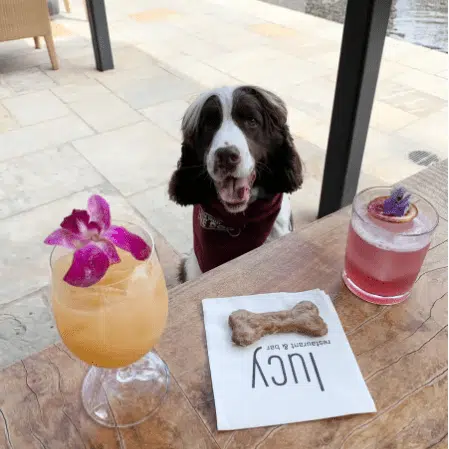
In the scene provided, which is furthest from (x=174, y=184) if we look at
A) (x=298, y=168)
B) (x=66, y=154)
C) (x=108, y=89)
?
(x=108, y=89)

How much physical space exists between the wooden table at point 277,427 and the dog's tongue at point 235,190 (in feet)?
1.69

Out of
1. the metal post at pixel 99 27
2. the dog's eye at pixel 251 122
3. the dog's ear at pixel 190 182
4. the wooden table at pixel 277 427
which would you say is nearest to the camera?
the wooden table at pixel 277 427

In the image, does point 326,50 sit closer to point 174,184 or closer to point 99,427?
point 174,184

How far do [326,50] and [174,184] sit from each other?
3.48 m

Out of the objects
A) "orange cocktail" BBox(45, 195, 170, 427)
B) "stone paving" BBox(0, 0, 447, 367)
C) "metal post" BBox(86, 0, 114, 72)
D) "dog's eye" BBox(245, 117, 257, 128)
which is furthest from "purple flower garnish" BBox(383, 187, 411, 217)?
"metal post" BBox(86, 0, 114, 72)

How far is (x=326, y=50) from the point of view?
4.62 m

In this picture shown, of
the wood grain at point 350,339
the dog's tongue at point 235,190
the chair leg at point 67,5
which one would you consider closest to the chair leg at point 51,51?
the chair leg at point 67,5

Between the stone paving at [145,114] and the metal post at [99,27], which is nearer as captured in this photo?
the stone paving at [145,114]

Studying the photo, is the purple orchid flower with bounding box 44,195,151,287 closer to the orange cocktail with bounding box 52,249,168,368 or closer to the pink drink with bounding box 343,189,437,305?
the orange cocktail with bounding box 52,249,168,368

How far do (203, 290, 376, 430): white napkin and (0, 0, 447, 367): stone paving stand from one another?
1.18m

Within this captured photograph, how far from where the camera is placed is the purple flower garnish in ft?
2.79

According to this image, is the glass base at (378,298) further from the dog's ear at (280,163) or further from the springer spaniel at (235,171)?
the dog's ear at (280,163)

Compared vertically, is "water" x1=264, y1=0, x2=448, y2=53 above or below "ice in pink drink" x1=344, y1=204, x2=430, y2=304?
below

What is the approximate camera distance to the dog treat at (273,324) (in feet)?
2.79
